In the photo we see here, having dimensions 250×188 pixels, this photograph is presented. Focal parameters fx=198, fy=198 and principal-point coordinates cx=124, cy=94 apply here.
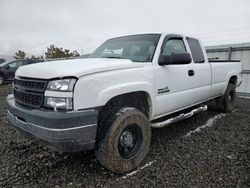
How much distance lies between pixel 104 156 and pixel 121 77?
3.25ft

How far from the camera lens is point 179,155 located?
3.12 meters

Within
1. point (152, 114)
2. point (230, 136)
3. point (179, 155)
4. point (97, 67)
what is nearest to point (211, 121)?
point (230, 136)

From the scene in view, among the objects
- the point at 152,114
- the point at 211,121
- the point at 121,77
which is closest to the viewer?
the point at 121,77

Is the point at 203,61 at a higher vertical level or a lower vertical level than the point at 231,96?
higher

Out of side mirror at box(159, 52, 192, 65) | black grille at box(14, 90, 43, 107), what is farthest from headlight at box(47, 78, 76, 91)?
side mirror at box(159, 52, 192, 65)

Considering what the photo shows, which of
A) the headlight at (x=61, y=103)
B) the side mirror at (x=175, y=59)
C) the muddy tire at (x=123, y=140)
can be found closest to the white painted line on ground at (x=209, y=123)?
the muddy tire at (x=123, y=140)

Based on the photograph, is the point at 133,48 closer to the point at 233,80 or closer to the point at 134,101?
the point at 134,101

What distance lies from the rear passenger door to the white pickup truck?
61mm

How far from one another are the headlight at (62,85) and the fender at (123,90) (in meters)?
Answer: 0.33

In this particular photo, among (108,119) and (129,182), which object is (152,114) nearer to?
(108,119)

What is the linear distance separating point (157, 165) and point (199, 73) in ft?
7.10

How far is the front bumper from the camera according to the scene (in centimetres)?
202

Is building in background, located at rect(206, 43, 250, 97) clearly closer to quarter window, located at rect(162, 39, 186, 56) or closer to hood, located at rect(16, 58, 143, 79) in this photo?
quarter window, located at rect(162, 39, 186, 56)

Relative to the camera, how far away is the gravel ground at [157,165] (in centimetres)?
242
